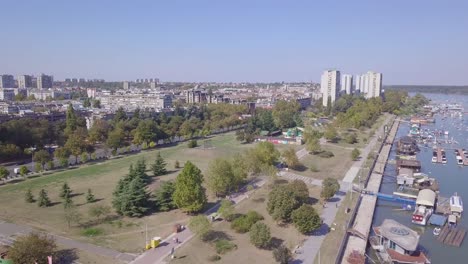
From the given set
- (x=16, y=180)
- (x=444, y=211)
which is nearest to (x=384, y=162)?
(x=444, y=211)

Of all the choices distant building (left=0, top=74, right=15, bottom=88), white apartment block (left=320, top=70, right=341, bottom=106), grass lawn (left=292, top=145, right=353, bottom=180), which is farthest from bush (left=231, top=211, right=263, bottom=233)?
distant building (left=0, top=74, right=15, bottom=88)

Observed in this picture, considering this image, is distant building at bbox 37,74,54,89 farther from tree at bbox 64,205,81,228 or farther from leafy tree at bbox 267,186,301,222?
leafy tree at bbox 267,186,301,222

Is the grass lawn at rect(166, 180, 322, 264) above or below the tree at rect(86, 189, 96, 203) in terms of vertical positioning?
below

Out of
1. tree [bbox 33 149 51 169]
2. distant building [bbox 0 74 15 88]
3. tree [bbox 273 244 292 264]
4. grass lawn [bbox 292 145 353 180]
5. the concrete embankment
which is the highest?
distant building [bbox 0 74 15 88]

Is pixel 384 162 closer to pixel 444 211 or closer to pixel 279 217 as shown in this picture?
pixel 444 211

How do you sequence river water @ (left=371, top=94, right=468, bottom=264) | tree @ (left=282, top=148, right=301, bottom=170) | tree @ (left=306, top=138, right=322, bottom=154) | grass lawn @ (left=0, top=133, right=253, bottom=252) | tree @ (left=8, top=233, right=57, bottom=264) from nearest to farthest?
tree @ (left=8, top=233, right=57, bottom=264), grass lawn @ (left=0, top=133, right=253, bottom=252), river water @ (left=371, top=94, right=468, bottom=264), tree @ (left=282, top=148, right=301, bottom=170), tree @ (left=306, top=138, right=322, bottom=154)

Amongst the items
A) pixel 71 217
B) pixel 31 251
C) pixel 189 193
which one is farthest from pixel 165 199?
pixel 31 251

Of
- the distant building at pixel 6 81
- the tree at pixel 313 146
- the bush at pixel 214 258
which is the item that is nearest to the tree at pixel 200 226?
the bush at pixel 214 258

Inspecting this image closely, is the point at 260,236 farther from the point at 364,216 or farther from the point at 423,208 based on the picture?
the point at 423,208
